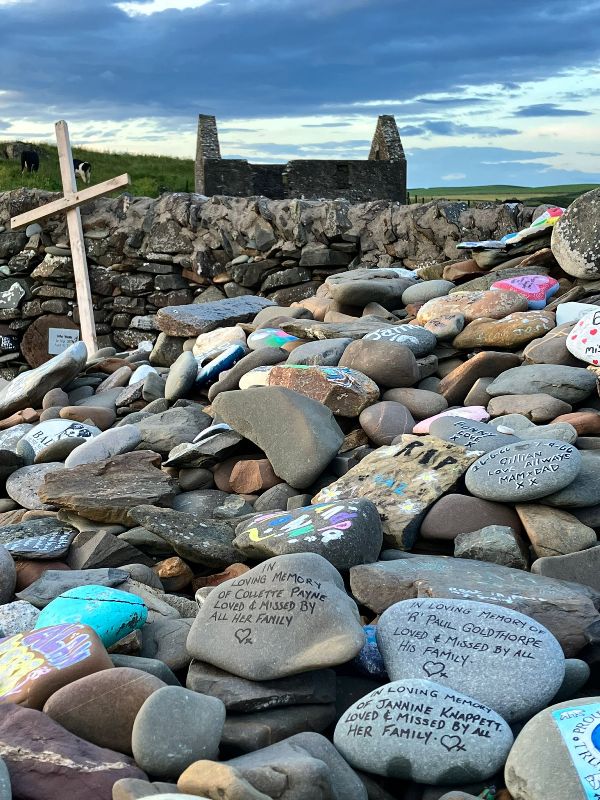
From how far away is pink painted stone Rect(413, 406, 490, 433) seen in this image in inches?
175

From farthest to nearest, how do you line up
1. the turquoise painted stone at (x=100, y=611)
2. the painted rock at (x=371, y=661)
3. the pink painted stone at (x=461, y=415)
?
the pink painted stone at (x=461, y=415) < the turquoise painted stone at (x=100, y=611) < the painted rock at (x=371, y=661)

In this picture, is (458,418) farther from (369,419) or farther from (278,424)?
(278,424)

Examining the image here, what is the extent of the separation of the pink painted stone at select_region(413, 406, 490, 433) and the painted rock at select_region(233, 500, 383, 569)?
3.41 feet

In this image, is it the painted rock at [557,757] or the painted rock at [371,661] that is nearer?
the painted rock at [557,757]

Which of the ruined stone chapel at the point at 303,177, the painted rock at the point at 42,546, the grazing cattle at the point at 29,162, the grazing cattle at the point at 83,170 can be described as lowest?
the painted rock at the point at 42,546

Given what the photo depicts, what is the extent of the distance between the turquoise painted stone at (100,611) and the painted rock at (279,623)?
26 centimetres

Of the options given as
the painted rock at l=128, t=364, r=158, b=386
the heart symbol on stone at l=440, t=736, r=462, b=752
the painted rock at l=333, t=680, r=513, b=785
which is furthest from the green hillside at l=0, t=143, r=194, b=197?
the heart symbol on stone at l=440, t=736, r=462, b=752

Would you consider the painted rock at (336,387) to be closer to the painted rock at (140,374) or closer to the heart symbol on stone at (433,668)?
the painted rock at (140,374)

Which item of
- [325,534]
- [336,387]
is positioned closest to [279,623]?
[325,534]

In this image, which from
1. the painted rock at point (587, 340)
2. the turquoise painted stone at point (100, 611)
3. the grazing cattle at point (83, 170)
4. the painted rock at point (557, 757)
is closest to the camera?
the painted rock at point (557, 757)

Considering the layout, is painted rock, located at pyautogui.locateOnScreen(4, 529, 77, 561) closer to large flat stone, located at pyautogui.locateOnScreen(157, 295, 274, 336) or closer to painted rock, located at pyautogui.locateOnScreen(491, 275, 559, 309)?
large flat stone, located at pyautogui.locateOnScreen(157, 295, 274, 336)

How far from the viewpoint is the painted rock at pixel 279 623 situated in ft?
8.21

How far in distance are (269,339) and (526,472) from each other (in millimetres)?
2661

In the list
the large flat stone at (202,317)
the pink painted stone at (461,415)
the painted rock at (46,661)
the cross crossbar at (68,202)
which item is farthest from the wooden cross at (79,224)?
the painted rock at (46,661)
